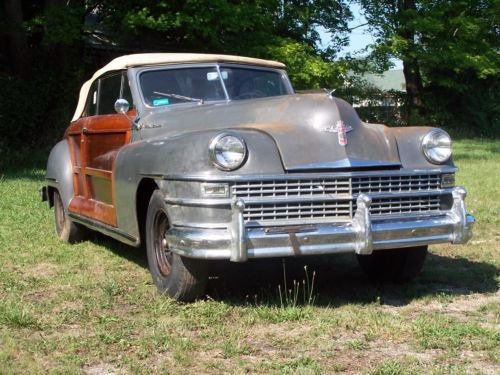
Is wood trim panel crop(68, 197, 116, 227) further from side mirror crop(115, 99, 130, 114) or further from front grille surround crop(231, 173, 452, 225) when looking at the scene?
front grille surround crop(231, 173, 452, 225)

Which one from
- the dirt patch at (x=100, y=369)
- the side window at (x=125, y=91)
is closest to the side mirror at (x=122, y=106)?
the side window at (x=125, y=91)

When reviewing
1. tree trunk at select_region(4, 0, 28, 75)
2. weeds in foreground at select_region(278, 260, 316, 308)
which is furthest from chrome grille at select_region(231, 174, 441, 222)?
tree trunk at select_region(4, 0, 28, 75)

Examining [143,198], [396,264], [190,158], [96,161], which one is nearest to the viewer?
[190,158]

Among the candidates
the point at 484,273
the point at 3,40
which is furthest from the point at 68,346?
the point at 3,40

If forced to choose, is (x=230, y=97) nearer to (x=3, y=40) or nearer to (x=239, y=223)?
(x=239, y=223)

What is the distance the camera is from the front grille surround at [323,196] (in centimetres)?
438

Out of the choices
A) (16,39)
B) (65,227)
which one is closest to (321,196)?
(65,227)

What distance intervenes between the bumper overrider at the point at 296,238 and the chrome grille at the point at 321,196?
8cm

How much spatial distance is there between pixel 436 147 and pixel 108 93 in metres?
3.18

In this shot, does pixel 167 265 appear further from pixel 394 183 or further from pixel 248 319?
pixel 394 183

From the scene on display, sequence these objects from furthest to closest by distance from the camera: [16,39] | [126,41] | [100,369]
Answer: [126,41] < [16,39] < [100,369]

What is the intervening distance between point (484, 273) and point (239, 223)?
8.42ft

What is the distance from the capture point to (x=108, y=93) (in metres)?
6.64

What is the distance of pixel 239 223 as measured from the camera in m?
4.23
